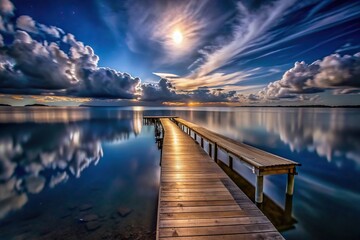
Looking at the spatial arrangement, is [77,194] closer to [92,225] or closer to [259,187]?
[92,225]

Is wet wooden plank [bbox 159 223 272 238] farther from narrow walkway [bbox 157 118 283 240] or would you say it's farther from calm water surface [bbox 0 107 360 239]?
calm water surface [bbox 0 107 360 239]

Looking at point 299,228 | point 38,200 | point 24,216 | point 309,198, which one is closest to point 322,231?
point 299,228

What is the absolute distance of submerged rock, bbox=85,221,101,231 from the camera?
5.36 m

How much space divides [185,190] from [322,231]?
4.36 meters

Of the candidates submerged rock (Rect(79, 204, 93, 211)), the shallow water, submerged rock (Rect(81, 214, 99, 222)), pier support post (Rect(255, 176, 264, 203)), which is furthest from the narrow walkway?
submerged rock (Rect(79, 204, 93, 211))

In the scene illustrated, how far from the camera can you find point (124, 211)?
627 cm

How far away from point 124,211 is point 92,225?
1062mm

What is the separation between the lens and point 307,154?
539 inches

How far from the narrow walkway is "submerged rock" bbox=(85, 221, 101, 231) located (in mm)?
2423

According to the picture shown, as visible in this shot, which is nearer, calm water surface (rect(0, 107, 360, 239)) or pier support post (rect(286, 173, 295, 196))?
calm water surface (rect(0, 107, 360, 239))

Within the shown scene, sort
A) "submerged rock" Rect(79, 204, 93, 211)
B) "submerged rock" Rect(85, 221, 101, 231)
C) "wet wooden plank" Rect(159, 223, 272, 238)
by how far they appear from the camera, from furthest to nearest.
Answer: "submerged rock" Rect(79, 204, 93, 211)
"submerged rock" Rect(85, 221, 101, 231)
"wet wooden plank" Rect(159, 223, 272, 238)

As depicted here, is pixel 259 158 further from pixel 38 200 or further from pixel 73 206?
pixel 38 200

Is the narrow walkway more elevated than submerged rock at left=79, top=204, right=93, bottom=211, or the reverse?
the narrow walkway

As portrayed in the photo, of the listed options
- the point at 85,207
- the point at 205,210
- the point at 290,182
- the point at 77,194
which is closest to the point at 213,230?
the point at 205,210
